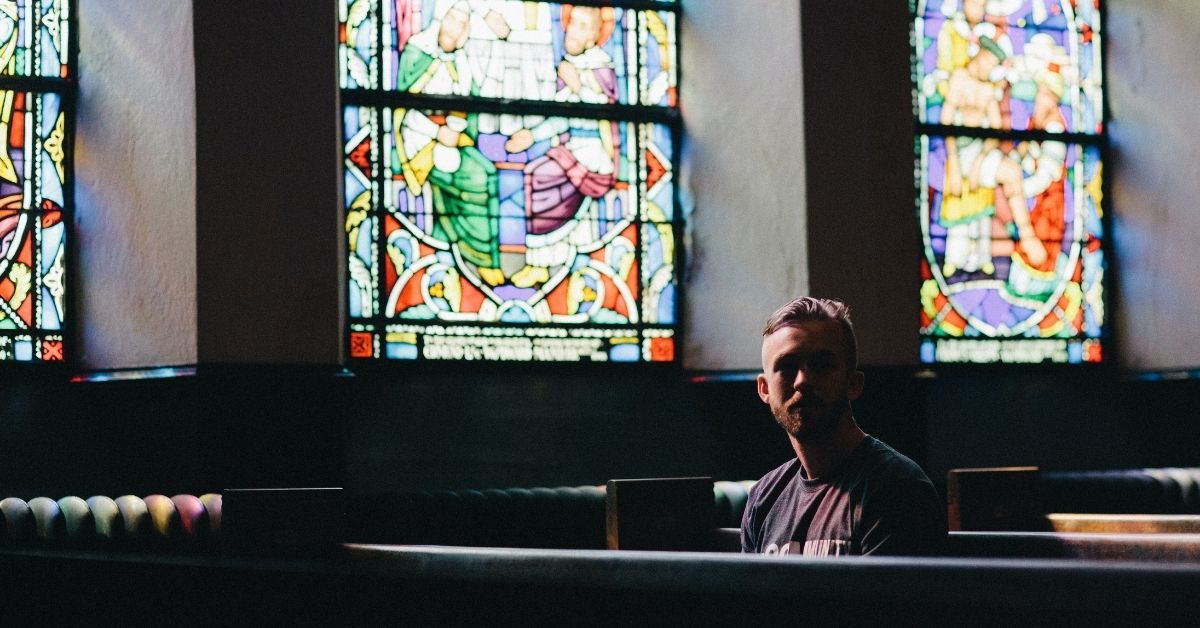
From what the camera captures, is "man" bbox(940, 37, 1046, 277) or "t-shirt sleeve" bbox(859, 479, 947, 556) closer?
"t-shirt sleeve" bbox(859, 479, 947, 556)

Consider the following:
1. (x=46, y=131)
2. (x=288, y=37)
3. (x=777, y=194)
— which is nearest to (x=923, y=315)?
(x=777, y=194)

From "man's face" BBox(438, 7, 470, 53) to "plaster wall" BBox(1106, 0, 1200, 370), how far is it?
8.89 ft

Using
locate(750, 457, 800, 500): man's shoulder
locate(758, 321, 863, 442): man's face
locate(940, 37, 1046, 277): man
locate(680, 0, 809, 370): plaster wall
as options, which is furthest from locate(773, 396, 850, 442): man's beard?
locate(940, 37, 1046, 277): man

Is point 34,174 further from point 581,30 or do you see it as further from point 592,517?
point 592,517

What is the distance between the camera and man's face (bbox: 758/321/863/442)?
2.44 m

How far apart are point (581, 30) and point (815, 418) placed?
3.37 m

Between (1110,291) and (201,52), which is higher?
(201,52)

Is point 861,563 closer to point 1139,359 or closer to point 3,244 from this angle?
point 3,244

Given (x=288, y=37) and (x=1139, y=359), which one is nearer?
(x=288, y=37)

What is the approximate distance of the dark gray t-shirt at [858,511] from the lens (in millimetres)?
2246

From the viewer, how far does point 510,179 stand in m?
5.39

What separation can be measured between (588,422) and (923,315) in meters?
1.42

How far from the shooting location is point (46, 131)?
4941mm

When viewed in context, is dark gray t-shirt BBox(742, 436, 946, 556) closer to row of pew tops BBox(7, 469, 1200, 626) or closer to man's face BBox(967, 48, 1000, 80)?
row of pew tops BBox(7, 469, 1200, 626)
